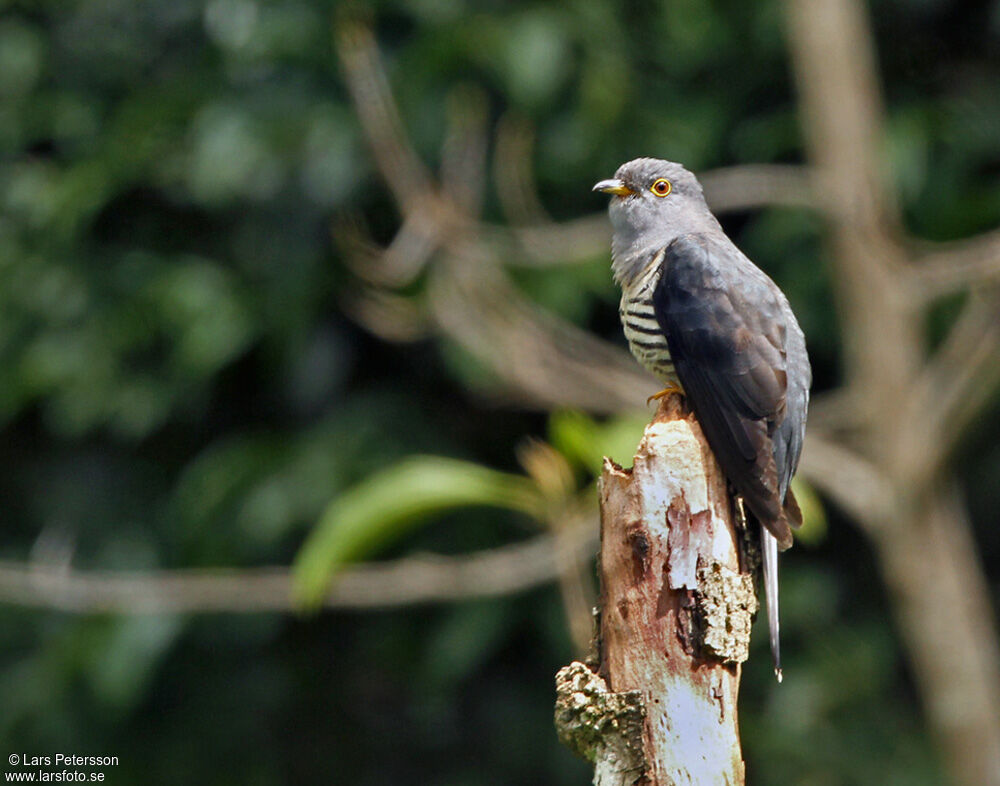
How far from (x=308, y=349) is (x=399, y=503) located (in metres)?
2.25

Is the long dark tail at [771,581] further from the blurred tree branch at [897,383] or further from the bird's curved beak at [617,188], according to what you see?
the blurred tree branch at [897,383]

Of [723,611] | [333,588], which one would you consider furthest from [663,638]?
[333,588]

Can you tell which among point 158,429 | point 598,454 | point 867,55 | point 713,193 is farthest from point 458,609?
point 867,55

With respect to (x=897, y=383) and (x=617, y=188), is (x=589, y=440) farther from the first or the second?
(x=897, y=383)

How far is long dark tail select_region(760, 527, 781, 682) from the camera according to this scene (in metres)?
2.53

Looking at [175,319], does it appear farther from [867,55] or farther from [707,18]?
[867,55]

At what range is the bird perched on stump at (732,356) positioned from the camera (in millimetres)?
2613

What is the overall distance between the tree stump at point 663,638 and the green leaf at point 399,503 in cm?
128

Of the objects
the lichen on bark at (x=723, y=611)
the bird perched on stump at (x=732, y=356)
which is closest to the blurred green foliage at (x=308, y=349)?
the bird perched on stump at (x=732, y=356)

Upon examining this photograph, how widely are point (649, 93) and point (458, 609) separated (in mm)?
2268

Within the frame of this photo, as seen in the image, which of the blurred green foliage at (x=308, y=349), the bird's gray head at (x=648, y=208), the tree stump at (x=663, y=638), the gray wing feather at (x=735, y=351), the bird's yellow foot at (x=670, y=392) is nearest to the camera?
the tree stump at (x=663, y=638)

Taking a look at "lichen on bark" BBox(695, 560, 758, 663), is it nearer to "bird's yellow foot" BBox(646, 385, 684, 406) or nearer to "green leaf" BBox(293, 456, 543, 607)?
"bird's yellow foot" BBox(646, 385, 684, 406)

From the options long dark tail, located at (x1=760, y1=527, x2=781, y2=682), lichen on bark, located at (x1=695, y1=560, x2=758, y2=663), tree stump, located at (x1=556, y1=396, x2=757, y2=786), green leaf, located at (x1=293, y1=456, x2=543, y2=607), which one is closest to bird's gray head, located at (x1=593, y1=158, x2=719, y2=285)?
green leaf, located at (x1=293, y1=456, x2=543, y2=607)

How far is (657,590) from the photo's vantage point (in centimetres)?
228
